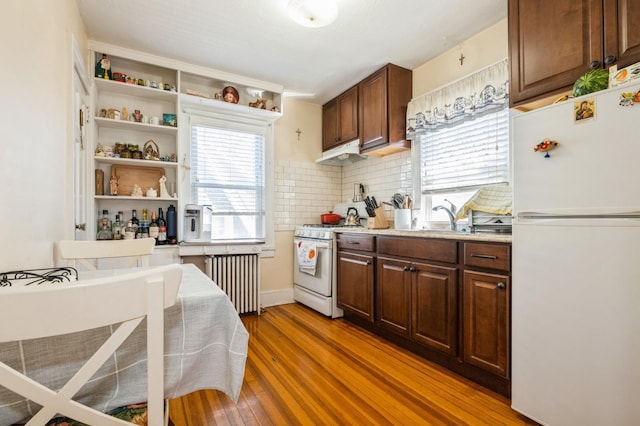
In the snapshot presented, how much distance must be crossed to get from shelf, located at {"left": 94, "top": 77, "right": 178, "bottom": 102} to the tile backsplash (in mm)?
1372

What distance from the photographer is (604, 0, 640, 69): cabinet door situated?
1.45m

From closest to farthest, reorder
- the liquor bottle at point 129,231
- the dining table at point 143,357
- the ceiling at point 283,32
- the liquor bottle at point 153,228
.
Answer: the dining table at point 143,357, the ceiling at point 283,32, the liquor bottle at point 129,231, the liquor bottle at point 153,228

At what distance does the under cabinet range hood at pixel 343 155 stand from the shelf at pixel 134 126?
169 centimetres

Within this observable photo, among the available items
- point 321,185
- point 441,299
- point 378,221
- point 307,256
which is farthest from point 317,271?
point 441,299

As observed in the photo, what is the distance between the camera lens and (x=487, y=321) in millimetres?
1808

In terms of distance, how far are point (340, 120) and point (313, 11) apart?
172 cm

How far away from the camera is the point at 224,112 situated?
344 cm

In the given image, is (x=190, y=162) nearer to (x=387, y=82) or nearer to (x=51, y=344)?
(x=387, y=82)

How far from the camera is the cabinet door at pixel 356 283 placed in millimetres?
2754

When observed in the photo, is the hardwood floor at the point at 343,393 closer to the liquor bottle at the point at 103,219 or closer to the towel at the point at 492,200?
the towel at the point at 492,200

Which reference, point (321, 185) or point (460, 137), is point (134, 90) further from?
point (460, 137)

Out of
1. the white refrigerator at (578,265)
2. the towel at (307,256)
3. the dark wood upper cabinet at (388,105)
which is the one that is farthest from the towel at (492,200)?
the towel at (307,256)

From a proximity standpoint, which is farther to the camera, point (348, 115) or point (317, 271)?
point (348, 115)

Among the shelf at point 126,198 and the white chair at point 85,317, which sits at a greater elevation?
the shelf at point 126,198
